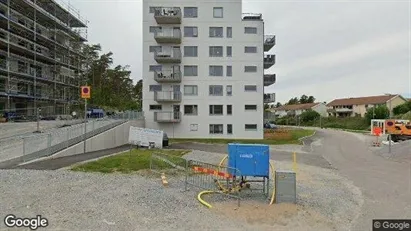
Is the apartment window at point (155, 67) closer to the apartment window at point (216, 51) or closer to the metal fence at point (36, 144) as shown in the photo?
the apartment window at point (216, 51)

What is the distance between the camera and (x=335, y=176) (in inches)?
682

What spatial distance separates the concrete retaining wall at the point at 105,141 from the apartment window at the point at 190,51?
11.3 meters

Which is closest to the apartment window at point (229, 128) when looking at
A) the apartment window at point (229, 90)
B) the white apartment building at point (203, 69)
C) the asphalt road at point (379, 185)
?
the white apartment building at point (203, 69)

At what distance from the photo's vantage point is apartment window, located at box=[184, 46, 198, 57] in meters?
44.5

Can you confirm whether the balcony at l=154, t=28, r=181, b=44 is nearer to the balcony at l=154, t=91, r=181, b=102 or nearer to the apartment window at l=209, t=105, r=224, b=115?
the balcony at l=154, t=91, r=181, b=102

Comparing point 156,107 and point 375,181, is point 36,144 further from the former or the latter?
point 156,107

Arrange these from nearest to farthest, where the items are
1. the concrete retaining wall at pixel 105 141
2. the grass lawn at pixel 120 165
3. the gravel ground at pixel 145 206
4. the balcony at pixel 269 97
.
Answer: the gravel ground at pixel 145 206, the grass lawn at pixel 120 165, the concrete retaining wall at pixel 105 141, the balcony at pixel 269 97

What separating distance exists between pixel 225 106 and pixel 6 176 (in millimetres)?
32596

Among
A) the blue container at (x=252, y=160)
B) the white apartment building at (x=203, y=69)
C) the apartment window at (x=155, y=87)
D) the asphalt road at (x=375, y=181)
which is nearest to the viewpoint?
the asphalt road at (x=375, y=181)

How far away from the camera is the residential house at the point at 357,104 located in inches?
3688

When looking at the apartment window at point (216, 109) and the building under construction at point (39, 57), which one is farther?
the apartment window at point (216, 109)

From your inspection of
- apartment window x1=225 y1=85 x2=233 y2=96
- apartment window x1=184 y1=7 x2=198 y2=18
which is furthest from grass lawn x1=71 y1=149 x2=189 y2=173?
apartment window x1=184 y1=7 x2=198 y2=18

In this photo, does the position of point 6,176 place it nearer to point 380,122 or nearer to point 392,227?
point 392,227

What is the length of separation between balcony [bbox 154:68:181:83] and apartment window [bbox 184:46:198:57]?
2.51 meters
